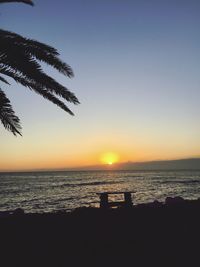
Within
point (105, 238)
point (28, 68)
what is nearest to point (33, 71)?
point (28, 68)

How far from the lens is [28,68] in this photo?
677 centimetres

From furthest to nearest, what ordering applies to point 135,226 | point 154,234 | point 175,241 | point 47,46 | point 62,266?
point 135,226 < point 154,234 < point 175,241 < point 47,46 < point 62,266

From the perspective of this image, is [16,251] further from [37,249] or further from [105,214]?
[105,214]

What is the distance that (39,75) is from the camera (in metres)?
7.05

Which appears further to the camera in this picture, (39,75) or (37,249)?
(37,249)

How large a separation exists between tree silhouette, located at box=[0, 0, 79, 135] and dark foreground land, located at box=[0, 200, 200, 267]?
3388mm

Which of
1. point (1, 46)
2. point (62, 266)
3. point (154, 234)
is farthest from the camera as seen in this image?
point (154, 234)

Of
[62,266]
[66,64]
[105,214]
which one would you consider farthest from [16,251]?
[66,64]

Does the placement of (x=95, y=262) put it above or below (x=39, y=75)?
below

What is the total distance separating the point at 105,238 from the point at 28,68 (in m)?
5.42

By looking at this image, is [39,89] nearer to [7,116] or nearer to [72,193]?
[7,116]

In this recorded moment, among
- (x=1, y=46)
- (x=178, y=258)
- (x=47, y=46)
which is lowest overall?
(x=178, y=258)

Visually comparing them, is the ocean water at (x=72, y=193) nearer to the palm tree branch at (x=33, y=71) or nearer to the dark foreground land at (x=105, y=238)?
the dark foreground land at (x=105, y=238)

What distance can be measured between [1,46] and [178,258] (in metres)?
6.49
